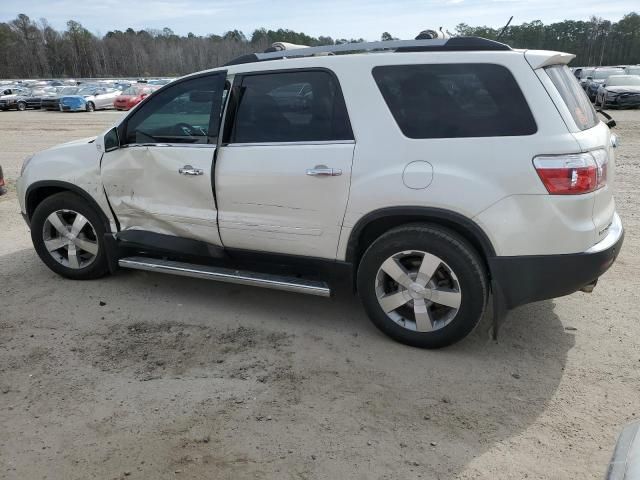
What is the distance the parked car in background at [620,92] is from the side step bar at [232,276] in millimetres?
22701

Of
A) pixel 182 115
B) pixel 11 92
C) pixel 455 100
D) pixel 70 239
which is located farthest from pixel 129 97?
pixel 455 100

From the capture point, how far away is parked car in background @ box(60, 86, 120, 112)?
3031 centimetres

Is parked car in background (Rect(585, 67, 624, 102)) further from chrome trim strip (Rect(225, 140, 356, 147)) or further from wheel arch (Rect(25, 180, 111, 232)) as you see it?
wheel arch (Rect(25, 180, 111, 232))

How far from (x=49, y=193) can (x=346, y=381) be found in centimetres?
337

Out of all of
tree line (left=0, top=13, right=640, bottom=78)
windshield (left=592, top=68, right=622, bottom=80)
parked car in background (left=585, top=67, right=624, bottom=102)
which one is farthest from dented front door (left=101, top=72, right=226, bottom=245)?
tree line (left=0, top=13, right=640, bottom=78)

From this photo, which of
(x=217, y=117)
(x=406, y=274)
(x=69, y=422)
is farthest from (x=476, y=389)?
(x=217, y=117)

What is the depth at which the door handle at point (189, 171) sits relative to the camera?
4102mm

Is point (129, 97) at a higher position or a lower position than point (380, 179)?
lower

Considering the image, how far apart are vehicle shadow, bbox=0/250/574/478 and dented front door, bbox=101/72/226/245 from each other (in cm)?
70

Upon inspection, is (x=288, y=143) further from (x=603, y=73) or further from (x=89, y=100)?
(x=89, y=100)

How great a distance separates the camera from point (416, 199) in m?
3.40

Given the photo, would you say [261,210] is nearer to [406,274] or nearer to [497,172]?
[406,274]

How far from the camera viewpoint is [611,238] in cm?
348

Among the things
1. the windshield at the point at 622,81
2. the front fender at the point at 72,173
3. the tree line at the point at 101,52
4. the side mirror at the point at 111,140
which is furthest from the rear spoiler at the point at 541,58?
the tree line at the point at 101,52
